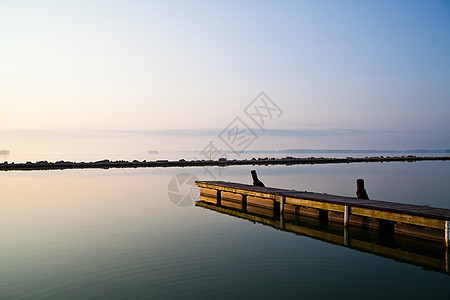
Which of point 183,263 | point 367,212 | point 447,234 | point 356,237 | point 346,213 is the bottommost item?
point 183,263

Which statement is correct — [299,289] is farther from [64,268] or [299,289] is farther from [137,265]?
[64,268]

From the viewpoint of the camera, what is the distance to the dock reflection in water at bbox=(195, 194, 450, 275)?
11.9 meters

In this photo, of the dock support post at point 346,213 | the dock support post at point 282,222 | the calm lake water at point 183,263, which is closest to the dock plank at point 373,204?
the dock support post at point 346,213

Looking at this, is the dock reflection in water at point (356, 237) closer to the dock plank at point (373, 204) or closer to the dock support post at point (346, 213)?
the dock support post at point (346, 213)

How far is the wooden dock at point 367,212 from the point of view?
12914 mm

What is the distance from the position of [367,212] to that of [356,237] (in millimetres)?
992

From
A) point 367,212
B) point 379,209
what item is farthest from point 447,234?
point 367,212

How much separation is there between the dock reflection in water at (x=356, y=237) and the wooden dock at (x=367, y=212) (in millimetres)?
243

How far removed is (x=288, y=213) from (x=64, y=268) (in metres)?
11.5

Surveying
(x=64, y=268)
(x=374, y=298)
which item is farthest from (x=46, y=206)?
(x=374, y=298)

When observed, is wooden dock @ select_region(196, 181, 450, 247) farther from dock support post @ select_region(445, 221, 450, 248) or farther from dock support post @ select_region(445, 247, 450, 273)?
dock support post @ select_region(445, 247, 450, 273)

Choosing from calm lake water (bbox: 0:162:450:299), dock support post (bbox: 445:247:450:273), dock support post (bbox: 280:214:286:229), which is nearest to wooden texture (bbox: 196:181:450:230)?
dock support post (bbox: 445:247:450:273)

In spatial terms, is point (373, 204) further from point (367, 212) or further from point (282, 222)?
point (282, 222)

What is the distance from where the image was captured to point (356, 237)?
14.6 m
